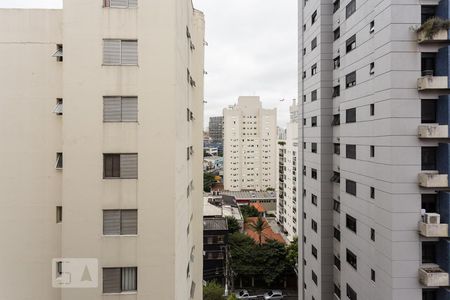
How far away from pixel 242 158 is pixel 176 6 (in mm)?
96687

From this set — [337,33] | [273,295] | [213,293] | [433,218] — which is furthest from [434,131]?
[273,295]

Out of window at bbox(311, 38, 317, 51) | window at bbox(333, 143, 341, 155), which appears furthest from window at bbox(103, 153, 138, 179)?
window at bbox(311, 38, 317, 51)

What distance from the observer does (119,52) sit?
35.7ft

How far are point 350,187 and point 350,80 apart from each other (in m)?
7.47

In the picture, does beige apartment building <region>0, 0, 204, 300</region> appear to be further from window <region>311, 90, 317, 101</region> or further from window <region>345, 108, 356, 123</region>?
window <region>311, 90, 317, 101</region>

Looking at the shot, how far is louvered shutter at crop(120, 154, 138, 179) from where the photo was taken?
35.9 feet

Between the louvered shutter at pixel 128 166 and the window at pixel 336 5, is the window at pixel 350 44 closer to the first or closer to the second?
the window at pixel 336 5

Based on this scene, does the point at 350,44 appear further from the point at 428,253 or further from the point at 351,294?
the point at 351,294

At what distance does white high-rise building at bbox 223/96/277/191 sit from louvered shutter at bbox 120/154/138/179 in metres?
96.4

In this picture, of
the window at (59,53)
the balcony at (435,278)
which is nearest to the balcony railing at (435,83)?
the balcony at (435,278)

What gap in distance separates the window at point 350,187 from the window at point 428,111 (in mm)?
6322

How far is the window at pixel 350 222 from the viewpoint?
20.5 metres

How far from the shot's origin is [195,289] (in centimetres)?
1909

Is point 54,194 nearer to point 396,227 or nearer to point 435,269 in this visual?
point 396,227
